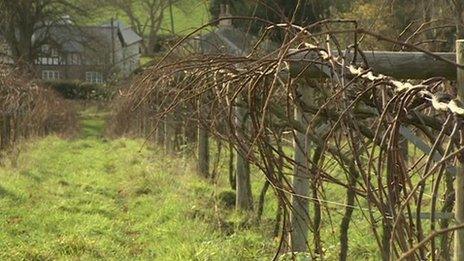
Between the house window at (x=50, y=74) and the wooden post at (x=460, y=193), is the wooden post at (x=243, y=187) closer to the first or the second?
the wooden post at (x=460, y=193)

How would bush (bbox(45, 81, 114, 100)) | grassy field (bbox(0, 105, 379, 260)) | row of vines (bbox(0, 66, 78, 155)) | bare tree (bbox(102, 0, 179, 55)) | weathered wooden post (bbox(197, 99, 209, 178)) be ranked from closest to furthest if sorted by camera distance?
grassy field (bbox(0, 105, 379, 260)) → weathered wooden post (bbox(197, 99, 209, 178)) → row of vines (bbox(0, 66, 78, 155)) → bush (bbox(45, 81, 114, 100)) → bare tree (bbox(102, 0, 179, 55))

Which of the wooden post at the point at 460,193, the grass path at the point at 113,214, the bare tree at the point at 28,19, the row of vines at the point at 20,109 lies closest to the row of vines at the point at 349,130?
the wooden post at the point at 460,193

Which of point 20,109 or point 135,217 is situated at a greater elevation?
point 20,109

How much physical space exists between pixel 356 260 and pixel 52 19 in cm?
3715

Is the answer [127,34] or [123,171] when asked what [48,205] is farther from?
[127,34]

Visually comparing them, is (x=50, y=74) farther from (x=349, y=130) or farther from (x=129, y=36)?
(x=349, y=130)

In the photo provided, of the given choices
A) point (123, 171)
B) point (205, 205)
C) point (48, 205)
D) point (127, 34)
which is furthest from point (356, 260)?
point (127, 34)

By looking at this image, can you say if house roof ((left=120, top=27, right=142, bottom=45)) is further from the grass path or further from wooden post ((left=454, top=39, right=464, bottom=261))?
wooden post ((left=454, top=39, right=464, bottom=261))

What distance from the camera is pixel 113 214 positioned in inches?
379

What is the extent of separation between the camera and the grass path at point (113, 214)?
7031 mm

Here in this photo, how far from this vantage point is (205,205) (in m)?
9.16

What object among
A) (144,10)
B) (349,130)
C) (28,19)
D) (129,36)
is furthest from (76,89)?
(349,130)

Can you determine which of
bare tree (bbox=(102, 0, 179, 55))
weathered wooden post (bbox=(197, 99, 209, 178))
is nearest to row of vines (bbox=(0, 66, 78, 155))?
weathered wooden post (bbox=(197, 99, 209, 178))

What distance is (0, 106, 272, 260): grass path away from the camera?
703 centimetres
